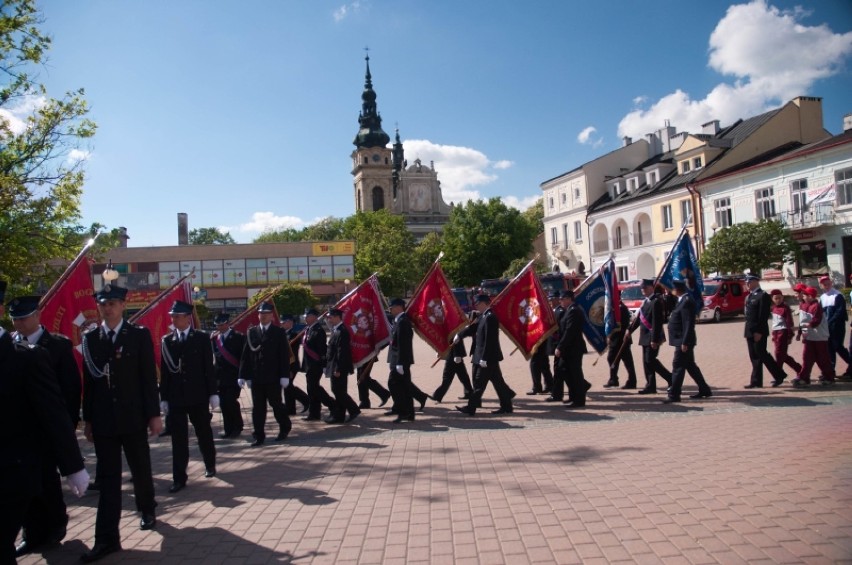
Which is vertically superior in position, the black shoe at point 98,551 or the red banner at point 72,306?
the red banner at point 72,306

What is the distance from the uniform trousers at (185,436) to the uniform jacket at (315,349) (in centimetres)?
363

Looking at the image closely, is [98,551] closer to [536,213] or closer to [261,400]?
[261,400]

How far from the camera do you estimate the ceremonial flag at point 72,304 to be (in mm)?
7812

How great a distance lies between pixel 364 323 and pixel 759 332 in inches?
264

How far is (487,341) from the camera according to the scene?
32.9 ft

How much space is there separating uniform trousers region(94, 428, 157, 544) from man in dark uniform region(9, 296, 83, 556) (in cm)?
33

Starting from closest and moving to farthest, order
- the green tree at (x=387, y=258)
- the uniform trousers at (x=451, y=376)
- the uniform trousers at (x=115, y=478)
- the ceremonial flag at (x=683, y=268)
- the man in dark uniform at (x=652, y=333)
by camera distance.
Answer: the uniform trousers at (x=115, y=478)
the man in dark uniform at (x=652, y=333)
the uniform trousers at (x=451, y=376)
the ceremonial flag at (x=683, y=268)
the green tree at (x=387, y=258)

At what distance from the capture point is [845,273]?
31.0m

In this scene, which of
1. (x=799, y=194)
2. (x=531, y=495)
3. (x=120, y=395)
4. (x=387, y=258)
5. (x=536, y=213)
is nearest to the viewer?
(x=120, y=395)

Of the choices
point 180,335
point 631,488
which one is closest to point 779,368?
point 631,488

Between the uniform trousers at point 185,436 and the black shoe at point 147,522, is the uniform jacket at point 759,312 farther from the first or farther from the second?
the black shoe at point 147,522

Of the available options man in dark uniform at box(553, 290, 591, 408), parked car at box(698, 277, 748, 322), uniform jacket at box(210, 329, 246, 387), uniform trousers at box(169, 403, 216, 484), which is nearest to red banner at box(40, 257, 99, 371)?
uniform jacket at box(210, 329, 246, 387)

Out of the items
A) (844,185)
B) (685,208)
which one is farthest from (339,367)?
(685,208)

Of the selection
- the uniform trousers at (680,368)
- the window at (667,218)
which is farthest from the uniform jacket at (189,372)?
the window at (667,218)
